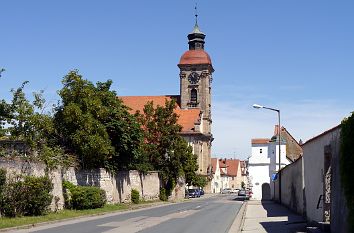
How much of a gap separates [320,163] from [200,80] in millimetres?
92858

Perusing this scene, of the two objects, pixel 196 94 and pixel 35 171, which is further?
pixel 196 94

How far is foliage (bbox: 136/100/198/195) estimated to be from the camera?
59.2 metres

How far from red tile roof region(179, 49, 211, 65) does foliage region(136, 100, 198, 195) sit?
51151 mm

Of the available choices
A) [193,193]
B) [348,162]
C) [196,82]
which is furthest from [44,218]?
[196,82]

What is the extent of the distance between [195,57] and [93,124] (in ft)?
254

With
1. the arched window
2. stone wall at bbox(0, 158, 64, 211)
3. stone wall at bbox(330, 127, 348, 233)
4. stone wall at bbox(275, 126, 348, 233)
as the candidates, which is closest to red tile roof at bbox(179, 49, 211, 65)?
the arched window

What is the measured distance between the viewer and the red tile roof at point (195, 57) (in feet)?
368

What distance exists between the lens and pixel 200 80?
367 feet

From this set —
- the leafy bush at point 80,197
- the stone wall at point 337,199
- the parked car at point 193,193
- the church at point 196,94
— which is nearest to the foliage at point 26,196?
the leafy bush at point 80,197

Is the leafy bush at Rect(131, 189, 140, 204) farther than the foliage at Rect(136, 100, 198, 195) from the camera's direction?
No

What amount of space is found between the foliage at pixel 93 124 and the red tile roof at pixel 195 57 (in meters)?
70.8

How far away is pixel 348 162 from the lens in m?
12.6

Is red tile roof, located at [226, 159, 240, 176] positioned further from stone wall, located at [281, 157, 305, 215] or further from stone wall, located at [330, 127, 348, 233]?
stone wall, located at [330, 127, 348, 233]

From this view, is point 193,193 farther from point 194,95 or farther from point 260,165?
point 194,95
